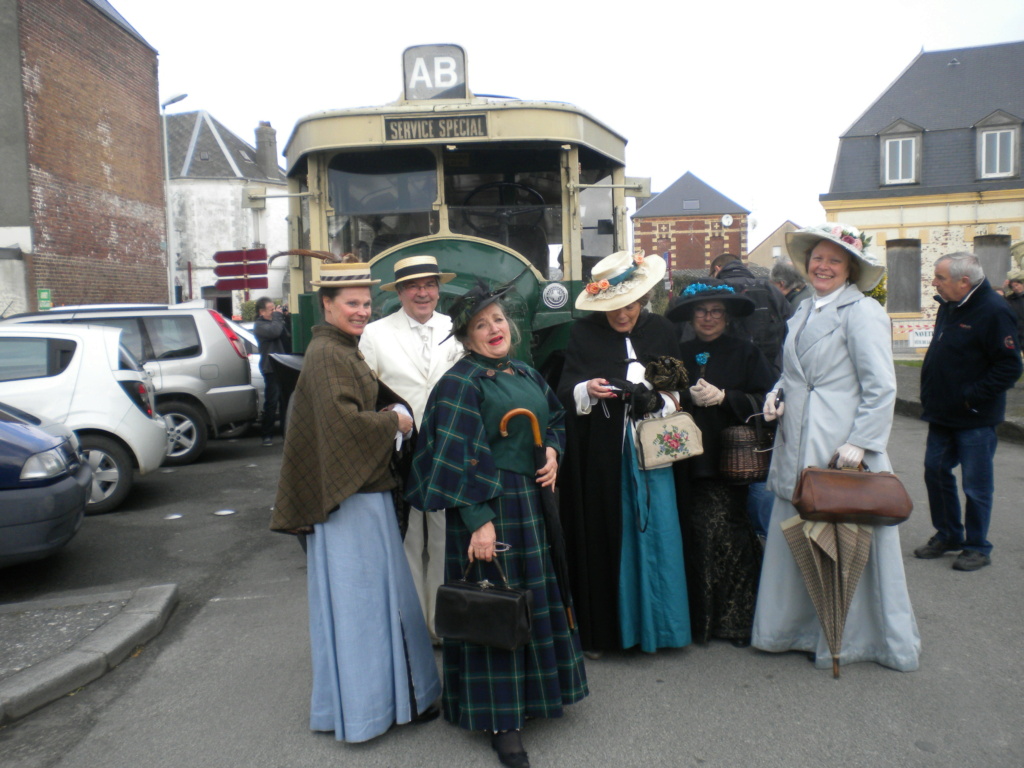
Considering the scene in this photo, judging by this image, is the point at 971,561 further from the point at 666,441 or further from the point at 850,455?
the point at 666,441

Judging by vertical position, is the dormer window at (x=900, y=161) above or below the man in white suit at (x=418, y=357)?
above

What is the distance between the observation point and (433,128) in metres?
6.14

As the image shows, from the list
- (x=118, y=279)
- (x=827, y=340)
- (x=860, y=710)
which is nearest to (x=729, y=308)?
(x=827, y=340)

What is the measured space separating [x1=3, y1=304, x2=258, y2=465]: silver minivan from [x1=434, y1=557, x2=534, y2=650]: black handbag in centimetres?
755

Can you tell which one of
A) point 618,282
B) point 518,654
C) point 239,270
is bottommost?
point 518,654

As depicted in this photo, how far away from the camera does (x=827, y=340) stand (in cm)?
409

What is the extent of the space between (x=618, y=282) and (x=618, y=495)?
39.3 inches

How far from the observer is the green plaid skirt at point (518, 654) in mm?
3363

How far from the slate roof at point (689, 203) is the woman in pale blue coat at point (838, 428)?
54470 millimetres

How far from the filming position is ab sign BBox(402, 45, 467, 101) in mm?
6629

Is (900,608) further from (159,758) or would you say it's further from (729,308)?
(159,758)

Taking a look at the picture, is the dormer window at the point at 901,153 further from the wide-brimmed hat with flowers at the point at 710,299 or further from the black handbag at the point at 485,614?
the black handbag at the point at 485,614

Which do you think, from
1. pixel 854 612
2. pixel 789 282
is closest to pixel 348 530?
pixel 854 612

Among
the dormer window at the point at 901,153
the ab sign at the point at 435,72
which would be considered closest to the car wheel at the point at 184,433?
the ab sign at the point at 435,72
